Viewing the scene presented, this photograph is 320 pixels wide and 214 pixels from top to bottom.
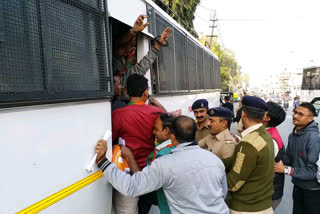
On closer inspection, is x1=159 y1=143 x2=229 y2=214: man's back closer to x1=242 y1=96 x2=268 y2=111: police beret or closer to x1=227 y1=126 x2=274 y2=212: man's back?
x1=227 y1=126 x2=274 y2=212: man's back

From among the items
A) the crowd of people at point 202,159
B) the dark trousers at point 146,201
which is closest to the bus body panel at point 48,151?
the crowd of people at point 202,159

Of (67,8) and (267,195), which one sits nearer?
(67,8)

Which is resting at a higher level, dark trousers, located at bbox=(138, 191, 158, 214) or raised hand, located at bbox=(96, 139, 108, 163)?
raised hand, located at bbox=(96, 139, 108, 163)

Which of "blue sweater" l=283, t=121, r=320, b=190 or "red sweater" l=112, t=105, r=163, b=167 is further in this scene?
"blue sweater" l=283, t=121, r=320, b=190

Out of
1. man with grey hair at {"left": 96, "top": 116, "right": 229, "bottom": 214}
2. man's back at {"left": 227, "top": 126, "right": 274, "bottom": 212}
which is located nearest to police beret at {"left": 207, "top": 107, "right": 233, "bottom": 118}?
man's back at {"left": 227, "top": 126, "right": 274, "bottom": 212}

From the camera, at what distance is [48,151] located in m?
1.40

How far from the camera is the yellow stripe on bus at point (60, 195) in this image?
1315 mm

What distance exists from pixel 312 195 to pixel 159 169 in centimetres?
197

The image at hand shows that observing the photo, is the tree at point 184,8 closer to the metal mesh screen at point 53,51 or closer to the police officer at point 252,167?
the police officer at point 252,167

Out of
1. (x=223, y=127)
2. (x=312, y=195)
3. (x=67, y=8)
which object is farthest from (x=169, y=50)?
(x=312, y=195)

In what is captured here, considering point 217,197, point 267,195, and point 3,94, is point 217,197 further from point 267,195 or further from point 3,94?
point 3,94

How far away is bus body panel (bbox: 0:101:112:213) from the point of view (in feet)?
3.92

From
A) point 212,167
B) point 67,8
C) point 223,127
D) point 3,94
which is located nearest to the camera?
point 3,94

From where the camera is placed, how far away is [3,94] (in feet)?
3.80
